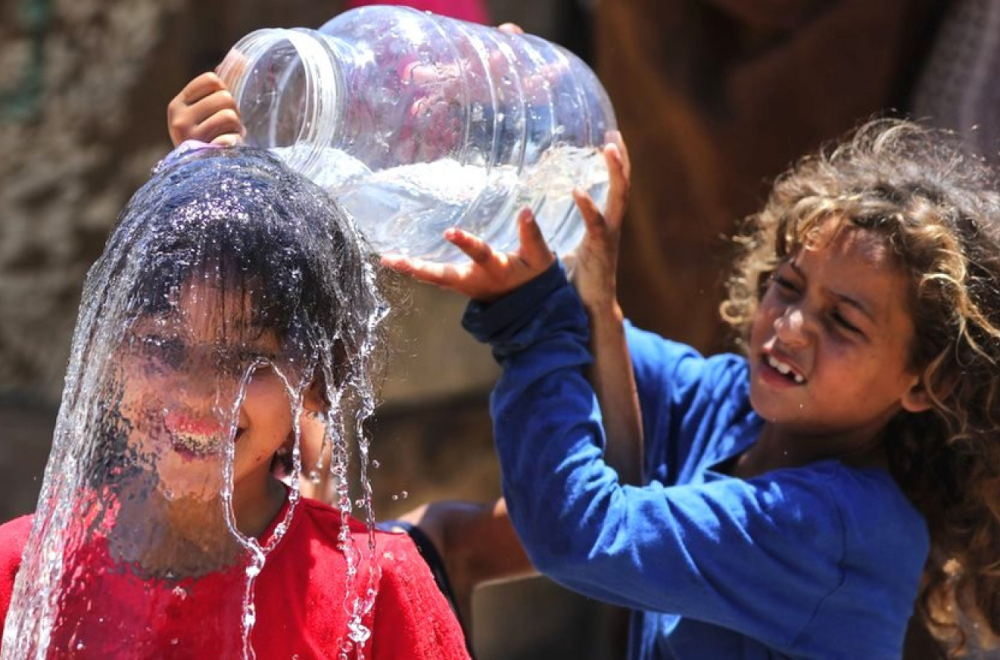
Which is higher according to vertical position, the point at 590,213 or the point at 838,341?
the point at 590,213

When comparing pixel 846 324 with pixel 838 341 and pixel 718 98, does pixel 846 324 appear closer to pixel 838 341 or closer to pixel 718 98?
pixel 838 341

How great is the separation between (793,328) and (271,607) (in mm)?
822

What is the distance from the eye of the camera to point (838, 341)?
2.05 metres

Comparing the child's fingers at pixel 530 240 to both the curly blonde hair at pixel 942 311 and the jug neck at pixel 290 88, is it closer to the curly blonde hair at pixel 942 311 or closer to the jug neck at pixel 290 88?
the jug neck at pixel 290 88

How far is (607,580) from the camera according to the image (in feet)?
6.48

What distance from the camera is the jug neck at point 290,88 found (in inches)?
74.0

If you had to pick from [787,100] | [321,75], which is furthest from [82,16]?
[321,75]

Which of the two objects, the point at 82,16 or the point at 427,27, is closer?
the point at 427,27

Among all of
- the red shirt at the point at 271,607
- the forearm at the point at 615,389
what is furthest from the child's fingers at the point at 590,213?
the red shirt at the point at 271,607

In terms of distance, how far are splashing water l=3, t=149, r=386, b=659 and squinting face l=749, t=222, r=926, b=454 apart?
0.67 m

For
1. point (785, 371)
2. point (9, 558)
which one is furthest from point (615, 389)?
point (9, 558)

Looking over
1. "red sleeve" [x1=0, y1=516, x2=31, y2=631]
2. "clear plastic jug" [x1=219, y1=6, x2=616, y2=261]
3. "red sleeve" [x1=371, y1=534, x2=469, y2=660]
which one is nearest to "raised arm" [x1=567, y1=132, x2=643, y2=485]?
"clear plastic jug" [x1=219, y1=6, x2=616, y2=261]

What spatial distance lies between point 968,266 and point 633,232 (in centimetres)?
130

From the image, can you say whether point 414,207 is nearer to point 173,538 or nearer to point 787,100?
point 173,538
